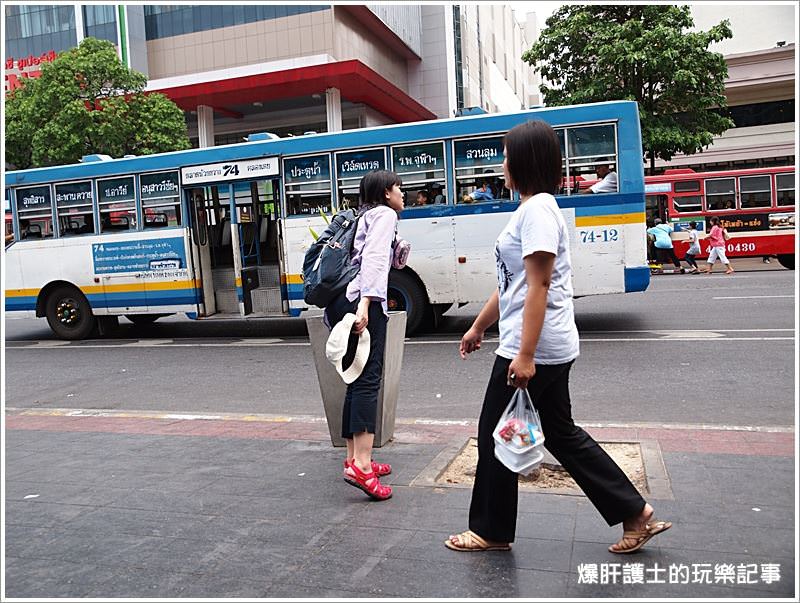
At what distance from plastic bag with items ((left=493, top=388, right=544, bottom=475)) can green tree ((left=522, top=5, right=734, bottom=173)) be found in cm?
2163

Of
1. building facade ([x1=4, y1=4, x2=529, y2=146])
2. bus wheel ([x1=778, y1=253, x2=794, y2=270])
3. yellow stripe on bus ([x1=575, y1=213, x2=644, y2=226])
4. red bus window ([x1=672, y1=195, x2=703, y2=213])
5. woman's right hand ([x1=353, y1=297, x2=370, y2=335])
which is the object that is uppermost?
building facade ([x1=4, y1=4, x2=529, y2=146])

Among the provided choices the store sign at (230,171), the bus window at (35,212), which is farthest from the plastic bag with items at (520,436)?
the bus window at (35,212)

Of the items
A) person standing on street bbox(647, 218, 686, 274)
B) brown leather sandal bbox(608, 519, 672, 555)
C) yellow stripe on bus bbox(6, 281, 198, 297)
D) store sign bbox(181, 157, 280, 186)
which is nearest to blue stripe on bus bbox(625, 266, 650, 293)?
store sign bbox(181, 157, 280, 186)

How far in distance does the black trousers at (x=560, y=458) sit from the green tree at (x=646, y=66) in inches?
847

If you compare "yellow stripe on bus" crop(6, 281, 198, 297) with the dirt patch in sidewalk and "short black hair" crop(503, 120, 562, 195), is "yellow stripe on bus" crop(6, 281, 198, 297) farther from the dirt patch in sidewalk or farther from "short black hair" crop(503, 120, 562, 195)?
"short black hair" crop(503, 120, 562, 195)

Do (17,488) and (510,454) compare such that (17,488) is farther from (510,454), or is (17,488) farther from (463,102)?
(463,102)

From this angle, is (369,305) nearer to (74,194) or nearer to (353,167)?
(353,167)

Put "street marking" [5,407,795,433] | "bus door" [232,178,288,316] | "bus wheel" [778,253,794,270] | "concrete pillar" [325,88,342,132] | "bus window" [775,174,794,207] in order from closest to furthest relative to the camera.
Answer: "street marking" [5,407,795,433] → "bus door" [232,178,288,316] → "bus wheel" [778,253,794,270] → "bus window" [775,174,794,207] → "concrete pillar" [325,88,342,132]

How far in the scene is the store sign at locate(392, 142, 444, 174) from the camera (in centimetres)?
1062

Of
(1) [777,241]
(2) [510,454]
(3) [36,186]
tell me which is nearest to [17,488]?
(2) [510,454]

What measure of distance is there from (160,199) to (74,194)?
166cm

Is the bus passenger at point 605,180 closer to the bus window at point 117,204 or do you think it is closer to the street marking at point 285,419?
the street marking at point 285,419

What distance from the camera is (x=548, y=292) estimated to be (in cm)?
315

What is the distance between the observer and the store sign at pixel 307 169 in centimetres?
1124
